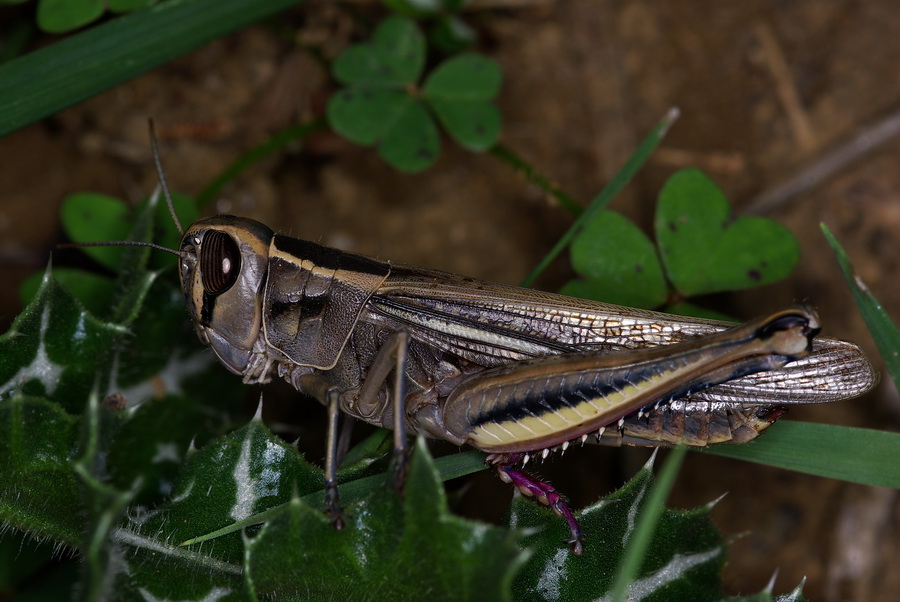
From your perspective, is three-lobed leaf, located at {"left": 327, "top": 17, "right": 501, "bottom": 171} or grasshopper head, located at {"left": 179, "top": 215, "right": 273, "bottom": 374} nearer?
grasshopper head, located at {"left": 179, "top": 215, "right": 273, "bottom": 374}

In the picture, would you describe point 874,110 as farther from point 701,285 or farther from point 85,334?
point 85,334

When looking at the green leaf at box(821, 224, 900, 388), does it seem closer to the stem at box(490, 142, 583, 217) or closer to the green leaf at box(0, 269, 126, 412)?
the stem at box(490, 142, 583, 217)

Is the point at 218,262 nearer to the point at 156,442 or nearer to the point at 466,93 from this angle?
the point at 156,442

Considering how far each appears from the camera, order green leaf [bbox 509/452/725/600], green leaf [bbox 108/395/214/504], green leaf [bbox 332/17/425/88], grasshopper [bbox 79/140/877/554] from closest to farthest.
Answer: green leaf [bbox 509/452/725/600], grasshopper [bbox 79/140/877/554], green leaf [bbox 108/395/214/504], green leaf [bbox 332/17/425/88]

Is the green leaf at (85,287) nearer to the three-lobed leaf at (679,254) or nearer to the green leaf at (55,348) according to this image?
the green leaf at (55,348)

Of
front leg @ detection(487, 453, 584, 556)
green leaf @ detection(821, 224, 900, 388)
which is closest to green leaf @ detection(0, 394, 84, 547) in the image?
front leg @ detection(487, 453, 584, 556)

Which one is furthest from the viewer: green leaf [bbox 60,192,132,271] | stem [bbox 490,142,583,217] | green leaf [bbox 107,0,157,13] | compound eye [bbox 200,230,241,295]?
stem [bbox 490,142,583,217]

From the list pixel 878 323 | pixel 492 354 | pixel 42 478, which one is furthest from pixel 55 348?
pixel 878 323
